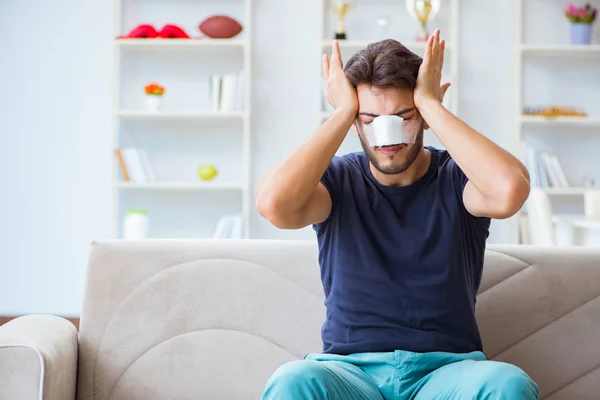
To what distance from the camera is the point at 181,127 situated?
16.8 ft

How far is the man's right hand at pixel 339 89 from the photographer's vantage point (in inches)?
67.9

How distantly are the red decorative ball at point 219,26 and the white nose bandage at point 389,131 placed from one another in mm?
3428

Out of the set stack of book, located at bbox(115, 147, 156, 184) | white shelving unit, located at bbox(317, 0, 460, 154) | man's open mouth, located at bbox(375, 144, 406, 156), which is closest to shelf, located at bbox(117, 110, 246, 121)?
stack of book, located at bbox(115, 147, 156, 184)

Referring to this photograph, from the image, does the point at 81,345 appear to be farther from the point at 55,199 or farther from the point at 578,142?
the point at 578,142

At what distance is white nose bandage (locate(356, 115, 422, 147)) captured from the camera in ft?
5.42

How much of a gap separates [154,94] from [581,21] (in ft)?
8.75

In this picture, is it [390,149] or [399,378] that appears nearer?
[399,378]

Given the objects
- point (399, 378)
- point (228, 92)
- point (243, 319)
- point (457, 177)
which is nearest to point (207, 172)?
point (228, 92)

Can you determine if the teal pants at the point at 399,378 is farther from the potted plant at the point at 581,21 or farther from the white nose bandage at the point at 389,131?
the potted plant at the point at 581,21

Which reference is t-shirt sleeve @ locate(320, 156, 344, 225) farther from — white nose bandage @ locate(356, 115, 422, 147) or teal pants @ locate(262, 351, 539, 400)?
teal pants @ locate(262, 351, 539, 400)

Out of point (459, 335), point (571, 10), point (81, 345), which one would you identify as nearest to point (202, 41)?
point (571, 10)

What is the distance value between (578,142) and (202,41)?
8.08ft

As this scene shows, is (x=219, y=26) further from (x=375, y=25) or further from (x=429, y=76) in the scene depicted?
(x=429, y=76)

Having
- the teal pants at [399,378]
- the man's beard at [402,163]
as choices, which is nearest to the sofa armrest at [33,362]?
the teal pants at [399,378]
